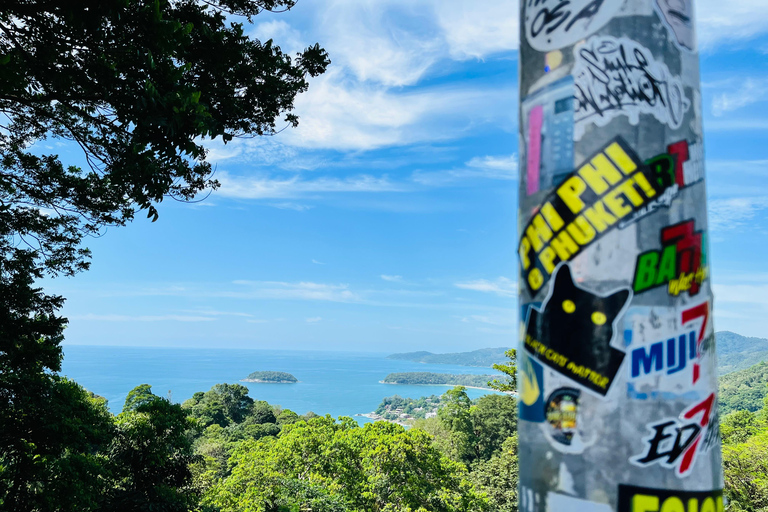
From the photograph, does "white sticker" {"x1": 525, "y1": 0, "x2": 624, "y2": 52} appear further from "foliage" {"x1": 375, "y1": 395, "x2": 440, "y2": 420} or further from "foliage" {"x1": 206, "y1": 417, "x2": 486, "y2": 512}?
"foliage" {"x1": 375, "y1": 395, "x2": 440, "y2": 420}

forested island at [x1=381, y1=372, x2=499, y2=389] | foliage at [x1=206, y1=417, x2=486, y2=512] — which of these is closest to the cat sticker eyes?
foliage at [x1=206, y1=417, x2=486, y2=512]

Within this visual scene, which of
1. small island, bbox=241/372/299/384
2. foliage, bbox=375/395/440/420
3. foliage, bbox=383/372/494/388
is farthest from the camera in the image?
small island, bbox=241/372/299/384

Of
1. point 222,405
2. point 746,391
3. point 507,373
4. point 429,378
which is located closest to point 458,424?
point 507,373

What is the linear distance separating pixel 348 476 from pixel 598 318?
15582mm

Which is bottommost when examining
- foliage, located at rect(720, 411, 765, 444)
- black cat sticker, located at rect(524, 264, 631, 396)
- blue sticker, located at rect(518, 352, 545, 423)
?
foliage, located at rect(720, 411, 765, 444)

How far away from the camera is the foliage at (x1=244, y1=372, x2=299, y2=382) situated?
592 feet

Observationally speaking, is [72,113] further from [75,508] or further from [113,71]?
[75,508]

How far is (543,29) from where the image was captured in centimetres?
127

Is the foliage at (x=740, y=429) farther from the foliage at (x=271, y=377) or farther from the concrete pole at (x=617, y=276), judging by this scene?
the foliage at (x=271, y=377)

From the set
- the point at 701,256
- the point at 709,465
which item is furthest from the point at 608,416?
the point at 701,256

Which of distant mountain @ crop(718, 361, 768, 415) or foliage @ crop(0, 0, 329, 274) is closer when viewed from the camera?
foliage @ crop(0, 0, 329, 274)

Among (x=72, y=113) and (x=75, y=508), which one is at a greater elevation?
(x=72, y=113)

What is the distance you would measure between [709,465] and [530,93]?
1.00m

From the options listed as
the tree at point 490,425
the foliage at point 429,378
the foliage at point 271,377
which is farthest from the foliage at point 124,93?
the foliage at point 271,377
